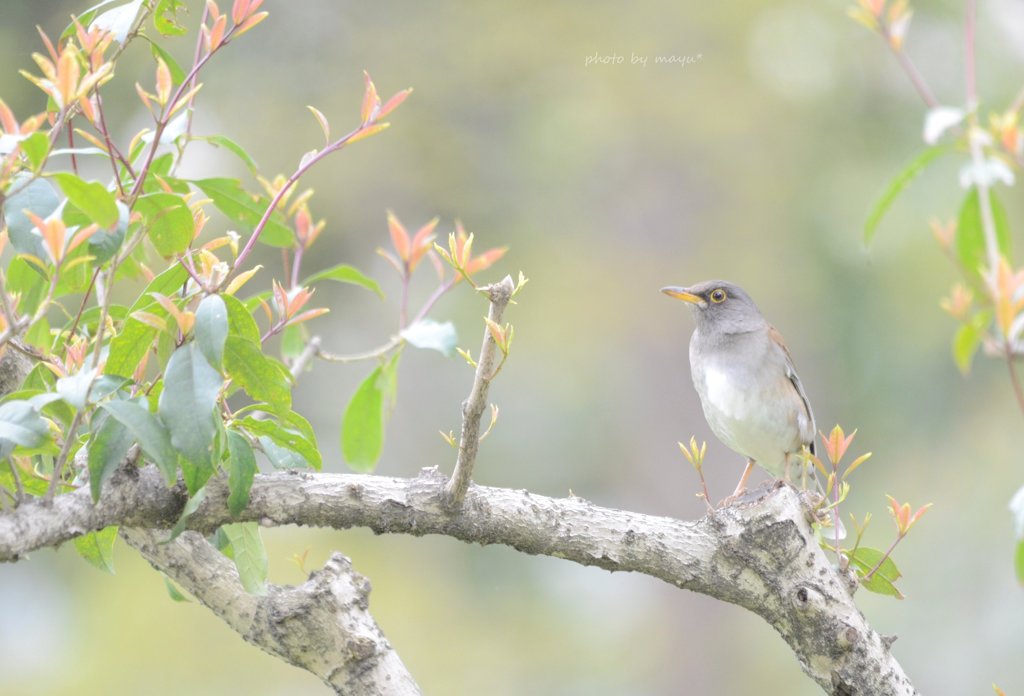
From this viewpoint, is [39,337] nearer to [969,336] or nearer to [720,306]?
[969,336]

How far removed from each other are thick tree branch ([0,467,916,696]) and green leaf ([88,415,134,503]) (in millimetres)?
347

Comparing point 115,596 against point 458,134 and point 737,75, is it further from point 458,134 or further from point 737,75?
point 737,75

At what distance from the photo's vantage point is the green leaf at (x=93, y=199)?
6.41 ft

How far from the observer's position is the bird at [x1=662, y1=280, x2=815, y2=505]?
4.36 m

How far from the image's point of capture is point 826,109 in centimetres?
1123

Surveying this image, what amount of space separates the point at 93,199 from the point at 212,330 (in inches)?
11.9

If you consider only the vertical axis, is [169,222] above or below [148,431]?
above

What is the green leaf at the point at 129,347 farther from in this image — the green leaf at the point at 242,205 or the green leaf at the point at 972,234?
the green leaf at the point at 972,234

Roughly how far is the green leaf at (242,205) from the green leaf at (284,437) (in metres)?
0.55

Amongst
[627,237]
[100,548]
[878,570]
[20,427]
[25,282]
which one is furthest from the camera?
[627,237]

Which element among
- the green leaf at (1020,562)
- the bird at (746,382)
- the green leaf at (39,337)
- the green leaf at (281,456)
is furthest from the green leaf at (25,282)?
the bird at (746,382)

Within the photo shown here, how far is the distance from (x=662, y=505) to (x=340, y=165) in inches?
177

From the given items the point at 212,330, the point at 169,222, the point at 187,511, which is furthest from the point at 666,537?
the point at 169,222

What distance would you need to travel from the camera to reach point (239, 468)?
7.67 ft
